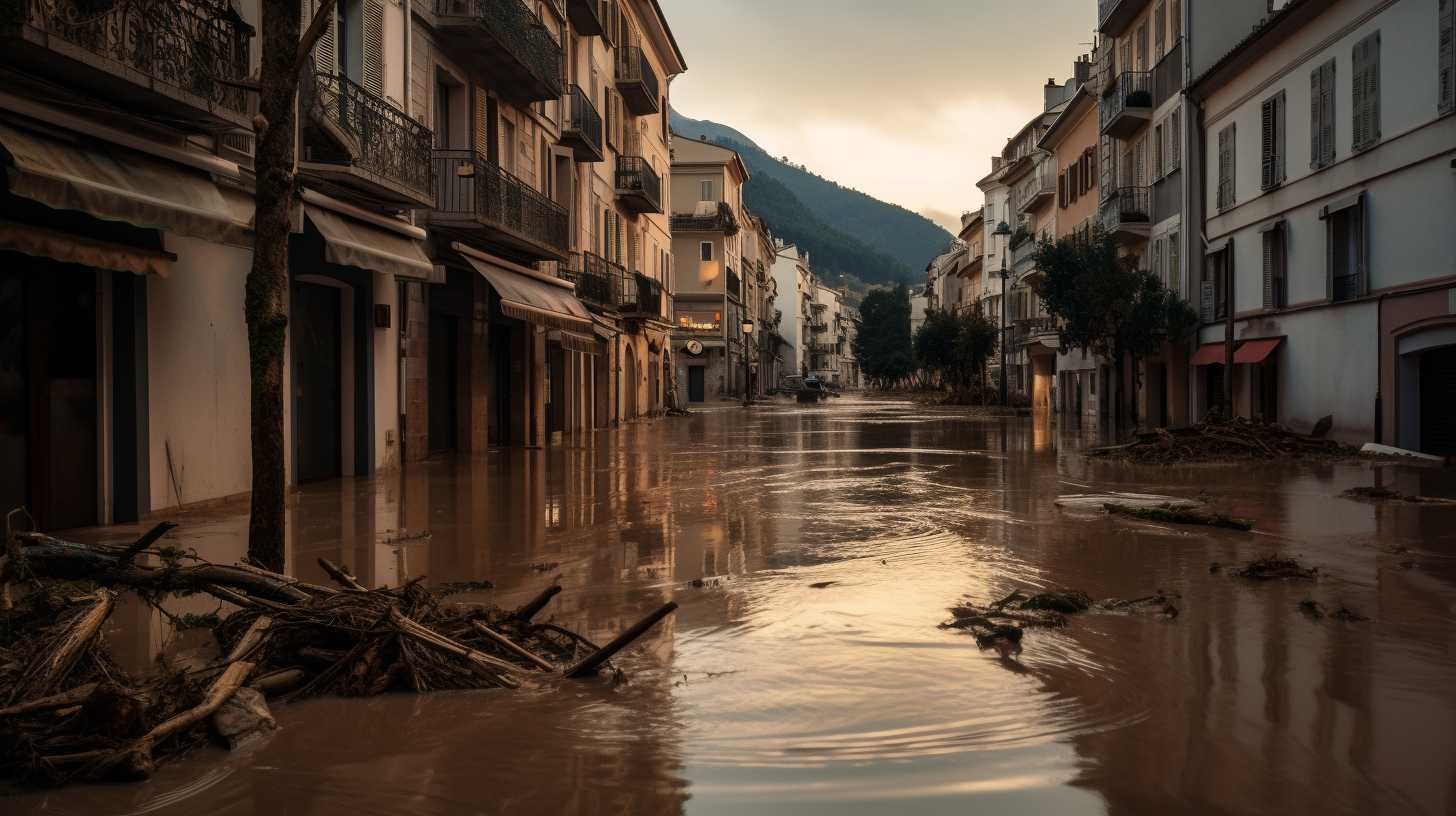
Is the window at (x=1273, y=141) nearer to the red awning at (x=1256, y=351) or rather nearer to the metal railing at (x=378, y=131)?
the red awning at (x=1256, y=351)

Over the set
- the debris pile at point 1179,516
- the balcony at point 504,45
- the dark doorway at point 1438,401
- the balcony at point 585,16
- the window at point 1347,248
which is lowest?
the debris pile at point 1179,516

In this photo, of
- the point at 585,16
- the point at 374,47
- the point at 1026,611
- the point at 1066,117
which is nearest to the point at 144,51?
the point at 374,47

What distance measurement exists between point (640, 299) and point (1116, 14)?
62.3 feet

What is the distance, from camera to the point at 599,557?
375 inches

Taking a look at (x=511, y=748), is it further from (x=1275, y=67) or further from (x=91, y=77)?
(x=1275, y=67)

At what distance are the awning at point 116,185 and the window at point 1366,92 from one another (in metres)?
20.3

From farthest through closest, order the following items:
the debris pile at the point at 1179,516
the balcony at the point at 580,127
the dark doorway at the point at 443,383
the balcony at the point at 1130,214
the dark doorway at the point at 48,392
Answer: the balcony at the point at 1130,214 → the balcony at the point at 580,127 → the dark doorway at the point at 443,383 → the debris pile at the point at 1179,516 → the dark doorway at the point at 48,392

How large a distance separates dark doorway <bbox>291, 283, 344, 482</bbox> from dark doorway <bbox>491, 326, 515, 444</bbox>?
862 cm

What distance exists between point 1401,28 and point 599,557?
1921cm

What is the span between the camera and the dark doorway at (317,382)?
16062mm

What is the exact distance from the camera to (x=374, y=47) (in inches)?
698

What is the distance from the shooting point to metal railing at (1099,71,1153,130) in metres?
35.6

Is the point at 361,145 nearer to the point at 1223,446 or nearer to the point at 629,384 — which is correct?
the point at 1223,446

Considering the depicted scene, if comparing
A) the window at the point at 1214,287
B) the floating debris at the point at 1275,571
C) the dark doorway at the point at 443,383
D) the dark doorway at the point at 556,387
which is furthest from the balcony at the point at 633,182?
the floating debris at the point at 1275,571
